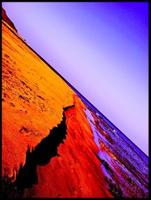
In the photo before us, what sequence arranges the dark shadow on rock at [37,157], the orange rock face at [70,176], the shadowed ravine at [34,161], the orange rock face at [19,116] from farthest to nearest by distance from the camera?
1. the orange rock face at [70,176]
2. the orange rock face at [19,116]
3. the dark shadow on rock at [37,157]
4. the shadowed ravine at [34,161]

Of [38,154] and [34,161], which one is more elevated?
[38,154]

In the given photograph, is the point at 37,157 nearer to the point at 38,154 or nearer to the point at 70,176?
the point at 38,154

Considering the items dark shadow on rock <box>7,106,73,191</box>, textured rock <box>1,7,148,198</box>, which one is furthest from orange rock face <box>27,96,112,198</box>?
dark shadow on rock <box>7,106,73,191</box>

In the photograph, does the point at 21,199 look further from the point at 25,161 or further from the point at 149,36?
the point at 149,36

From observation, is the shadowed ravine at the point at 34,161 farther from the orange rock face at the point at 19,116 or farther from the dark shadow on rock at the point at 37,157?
the orange rock face at the point at 19,116

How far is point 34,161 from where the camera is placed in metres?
5.51

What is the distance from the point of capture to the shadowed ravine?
4.34m

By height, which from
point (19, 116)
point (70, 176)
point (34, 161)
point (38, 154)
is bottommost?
point (70, 176)

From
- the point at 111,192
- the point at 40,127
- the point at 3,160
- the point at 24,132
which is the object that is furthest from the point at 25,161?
the point at 111,192

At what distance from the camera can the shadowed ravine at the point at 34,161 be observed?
171 inches

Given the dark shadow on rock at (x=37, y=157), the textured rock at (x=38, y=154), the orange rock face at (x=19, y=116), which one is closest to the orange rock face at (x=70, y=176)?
the textured rock at (x=38, y=154)

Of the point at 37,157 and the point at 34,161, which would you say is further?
the point at 37,157

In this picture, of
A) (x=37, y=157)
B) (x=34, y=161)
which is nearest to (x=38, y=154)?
(x=37, y=157)

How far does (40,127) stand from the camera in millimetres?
6828
